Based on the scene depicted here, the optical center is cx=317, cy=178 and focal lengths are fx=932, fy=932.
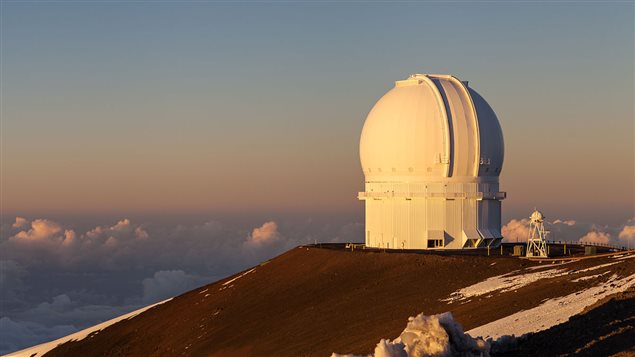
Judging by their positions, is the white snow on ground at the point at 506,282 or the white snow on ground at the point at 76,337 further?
the white snow on ground at the point at 76,337

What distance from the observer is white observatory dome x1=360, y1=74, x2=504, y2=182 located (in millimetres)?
54969

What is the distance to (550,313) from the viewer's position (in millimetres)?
31328

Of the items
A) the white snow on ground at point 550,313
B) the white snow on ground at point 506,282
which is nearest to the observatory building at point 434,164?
the white snow on ground at point 506,282

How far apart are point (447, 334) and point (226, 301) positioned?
98.4 feet

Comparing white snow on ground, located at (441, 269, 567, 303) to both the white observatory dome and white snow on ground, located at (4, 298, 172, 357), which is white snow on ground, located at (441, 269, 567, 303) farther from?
white snow on ground, located at (4, 298, 172, 357)

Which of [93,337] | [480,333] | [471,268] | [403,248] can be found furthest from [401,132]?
[480,333]

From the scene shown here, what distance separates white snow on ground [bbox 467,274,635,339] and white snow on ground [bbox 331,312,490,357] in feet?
16.5

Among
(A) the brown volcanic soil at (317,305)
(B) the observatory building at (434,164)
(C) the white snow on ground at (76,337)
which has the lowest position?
(C) the white snow on ground at (76,337)

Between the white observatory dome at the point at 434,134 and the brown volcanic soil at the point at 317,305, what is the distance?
6763 mm

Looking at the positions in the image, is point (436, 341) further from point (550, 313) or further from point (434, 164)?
point (434, 164)

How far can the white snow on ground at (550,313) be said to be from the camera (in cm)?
2964

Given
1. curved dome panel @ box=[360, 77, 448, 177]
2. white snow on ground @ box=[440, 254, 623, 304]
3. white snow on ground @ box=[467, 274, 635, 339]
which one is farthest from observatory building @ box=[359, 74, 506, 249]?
white snow on ground @ box=[467, 274, 635, 339]

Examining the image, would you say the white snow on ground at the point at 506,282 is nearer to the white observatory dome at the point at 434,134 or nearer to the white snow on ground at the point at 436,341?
the white observatory dome at the point at 434,134

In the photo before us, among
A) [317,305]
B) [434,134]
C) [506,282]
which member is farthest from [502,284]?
[434,134]
